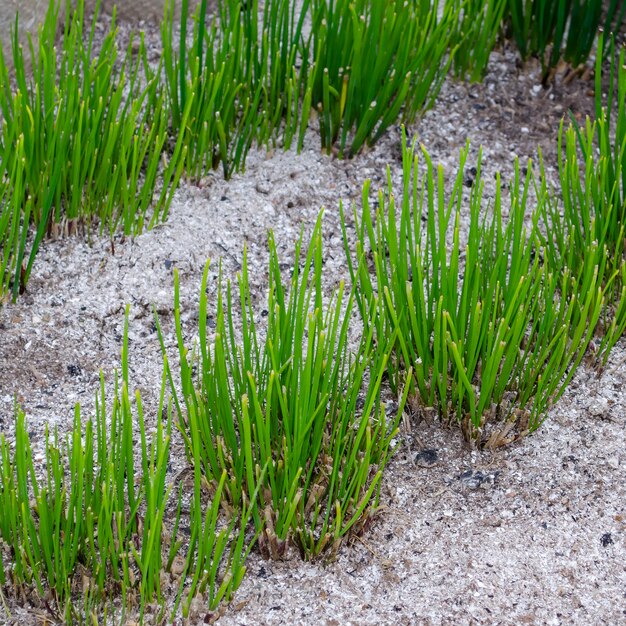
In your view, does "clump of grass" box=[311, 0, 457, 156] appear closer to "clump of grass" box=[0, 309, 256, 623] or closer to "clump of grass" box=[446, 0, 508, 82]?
"clump of grass" box=[446, 0, 508, 82]

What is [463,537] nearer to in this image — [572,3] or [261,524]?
[261,524]

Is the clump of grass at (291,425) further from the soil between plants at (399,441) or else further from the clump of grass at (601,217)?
the clump of grass at (601,217)

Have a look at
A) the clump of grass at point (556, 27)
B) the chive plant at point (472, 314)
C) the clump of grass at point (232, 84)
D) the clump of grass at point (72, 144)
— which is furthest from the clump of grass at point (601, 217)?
the clump of grass at point (72, 144)

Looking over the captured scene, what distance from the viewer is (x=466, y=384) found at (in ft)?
5.23

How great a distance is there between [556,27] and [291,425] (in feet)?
4.81

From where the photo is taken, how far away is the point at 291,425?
1.54 m

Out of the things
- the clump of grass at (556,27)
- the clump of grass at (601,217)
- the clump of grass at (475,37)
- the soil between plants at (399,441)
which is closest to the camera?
the soil between plants at (399,441)

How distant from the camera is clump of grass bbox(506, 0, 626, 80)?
8.06ft

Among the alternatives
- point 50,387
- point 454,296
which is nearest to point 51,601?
point 50,387

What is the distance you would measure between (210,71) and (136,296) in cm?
55

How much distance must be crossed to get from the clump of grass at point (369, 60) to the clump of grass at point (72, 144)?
41 centimetres

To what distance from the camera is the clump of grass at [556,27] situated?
2.46m

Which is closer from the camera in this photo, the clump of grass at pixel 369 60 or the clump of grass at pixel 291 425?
the clump of grass at pixel 291 425

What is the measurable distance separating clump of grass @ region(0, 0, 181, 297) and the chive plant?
58 centimetres
